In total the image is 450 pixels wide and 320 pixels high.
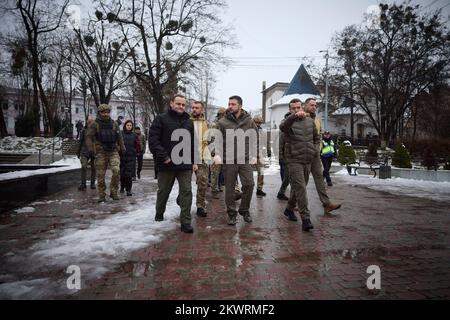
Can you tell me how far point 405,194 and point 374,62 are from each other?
23300 millimetres

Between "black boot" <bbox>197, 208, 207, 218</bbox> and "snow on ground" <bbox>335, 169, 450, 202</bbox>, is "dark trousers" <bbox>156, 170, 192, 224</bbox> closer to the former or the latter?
"black boot" <bbox>197, 208, 207, 218</bbox>

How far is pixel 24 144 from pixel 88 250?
82.2ft

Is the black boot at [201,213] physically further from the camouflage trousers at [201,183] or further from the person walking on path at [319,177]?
the person walking on path at [319,177]

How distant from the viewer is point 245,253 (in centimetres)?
356

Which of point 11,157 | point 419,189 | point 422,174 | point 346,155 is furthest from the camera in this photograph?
point 11,157

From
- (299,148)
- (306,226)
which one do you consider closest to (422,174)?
(299,148)

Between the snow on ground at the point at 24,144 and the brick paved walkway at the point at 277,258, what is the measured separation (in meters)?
21.1

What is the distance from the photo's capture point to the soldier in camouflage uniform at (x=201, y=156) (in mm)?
5621

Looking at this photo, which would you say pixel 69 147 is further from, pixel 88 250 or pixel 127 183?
pixel 88 250

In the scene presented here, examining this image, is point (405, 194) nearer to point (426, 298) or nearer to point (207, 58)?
point (426, 298)

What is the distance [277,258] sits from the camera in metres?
3.41

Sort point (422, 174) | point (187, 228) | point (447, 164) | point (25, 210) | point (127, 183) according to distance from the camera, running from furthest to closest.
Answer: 1. point (422, 174)
2. point (447, 164)
3. point (127, 183)
4. point (25, 210)
5. point (187, 228)

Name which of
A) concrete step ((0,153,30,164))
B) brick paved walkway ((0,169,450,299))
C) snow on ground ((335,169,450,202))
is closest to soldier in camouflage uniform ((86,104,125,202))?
brick paved walkway ((0,169,450,299))

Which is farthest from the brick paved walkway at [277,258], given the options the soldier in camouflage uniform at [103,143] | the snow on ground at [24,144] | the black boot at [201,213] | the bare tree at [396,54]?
the bare tree at [396,54]
